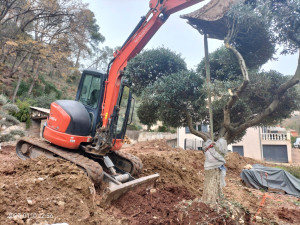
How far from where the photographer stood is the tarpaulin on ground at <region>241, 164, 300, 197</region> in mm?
8219

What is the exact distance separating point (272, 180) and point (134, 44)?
26.9 feet

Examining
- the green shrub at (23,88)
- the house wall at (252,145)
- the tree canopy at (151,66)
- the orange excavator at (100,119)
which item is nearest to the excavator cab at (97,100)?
the orange excavator at (100,119)

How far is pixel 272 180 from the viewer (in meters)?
8.55

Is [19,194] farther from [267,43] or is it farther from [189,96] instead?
[267,43]

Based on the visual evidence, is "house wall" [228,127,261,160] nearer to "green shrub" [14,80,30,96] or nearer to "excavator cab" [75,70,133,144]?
"excavator cab" [75,70,133,144]

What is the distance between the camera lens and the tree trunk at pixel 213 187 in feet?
12.3

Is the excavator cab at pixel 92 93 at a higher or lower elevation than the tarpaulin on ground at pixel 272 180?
higher

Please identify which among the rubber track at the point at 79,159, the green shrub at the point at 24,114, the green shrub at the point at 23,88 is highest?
the green shrub at the point at 23,88

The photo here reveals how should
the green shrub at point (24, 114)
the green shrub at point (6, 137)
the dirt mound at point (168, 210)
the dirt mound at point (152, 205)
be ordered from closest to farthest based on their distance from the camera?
the dirt mound at point (168, 210) < the dirt mound at point (152, 205) < the green shrub at point (6, 137) < the green shrub at point (24, 114)

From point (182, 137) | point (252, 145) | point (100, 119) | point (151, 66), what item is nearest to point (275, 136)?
point (252, 145)

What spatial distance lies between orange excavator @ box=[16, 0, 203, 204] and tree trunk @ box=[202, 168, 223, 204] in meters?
1.42

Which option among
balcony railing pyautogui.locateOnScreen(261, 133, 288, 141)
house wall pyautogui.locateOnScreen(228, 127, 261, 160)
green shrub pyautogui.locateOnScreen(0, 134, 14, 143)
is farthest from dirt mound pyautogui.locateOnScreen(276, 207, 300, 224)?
balcony railing pyautogui.locateOnScreen(261, 133, 288, 141)

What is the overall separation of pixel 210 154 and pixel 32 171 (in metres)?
3.60

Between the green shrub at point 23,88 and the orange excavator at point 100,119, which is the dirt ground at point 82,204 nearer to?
the orange excavator at point 100,119
